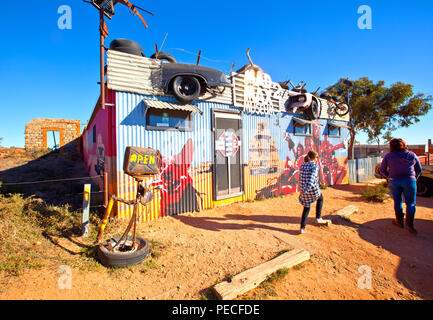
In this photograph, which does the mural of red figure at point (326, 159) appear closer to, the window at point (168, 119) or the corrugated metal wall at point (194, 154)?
the corrugated metal wall at point (194, 154)

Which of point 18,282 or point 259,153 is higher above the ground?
point 259,153

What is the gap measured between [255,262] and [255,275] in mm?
556

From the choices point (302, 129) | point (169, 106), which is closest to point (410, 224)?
point (302, 129)

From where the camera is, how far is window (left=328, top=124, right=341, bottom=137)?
35.4 feet

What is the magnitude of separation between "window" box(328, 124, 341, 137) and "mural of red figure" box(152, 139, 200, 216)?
8.65 m

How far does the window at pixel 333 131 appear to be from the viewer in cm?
1080

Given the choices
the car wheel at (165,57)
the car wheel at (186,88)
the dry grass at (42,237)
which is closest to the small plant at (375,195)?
the car wheel at (186,88)

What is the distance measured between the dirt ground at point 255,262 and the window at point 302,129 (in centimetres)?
472

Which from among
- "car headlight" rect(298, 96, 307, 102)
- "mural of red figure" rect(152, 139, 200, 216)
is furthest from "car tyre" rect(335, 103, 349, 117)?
"mural of red figure" rect(152, 139, 200, 216)

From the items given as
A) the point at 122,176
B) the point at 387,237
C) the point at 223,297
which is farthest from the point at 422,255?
the point at 122,176

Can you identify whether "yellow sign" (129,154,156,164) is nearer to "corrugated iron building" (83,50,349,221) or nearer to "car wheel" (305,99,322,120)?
"corrugated iron building" (83,50,349,221)
